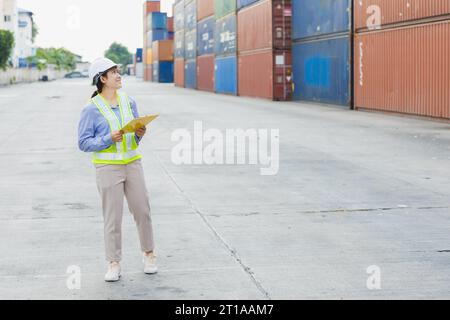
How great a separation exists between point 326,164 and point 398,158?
1.66m

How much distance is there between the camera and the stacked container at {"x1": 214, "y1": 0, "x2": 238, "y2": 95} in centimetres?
5108

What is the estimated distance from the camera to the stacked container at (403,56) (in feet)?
73.7

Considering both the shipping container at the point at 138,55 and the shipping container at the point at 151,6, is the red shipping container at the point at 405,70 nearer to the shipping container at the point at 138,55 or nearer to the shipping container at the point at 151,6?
the shipping container at the point at 151,6

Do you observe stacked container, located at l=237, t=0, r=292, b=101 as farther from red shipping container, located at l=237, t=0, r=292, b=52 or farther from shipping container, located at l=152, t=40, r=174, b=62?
shipping container, located at l=152, t=40, r=174, b=62

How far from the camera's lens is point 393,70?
2595 centimetres

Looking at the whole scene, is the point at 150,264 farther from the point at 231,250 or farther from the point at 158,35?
the point at 158,35

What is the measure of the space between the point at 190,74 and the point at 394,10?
1967 inches

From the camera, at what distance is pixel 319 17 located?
34.2 meters

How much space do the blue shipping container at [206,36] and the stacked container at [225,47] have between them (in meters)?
2.70

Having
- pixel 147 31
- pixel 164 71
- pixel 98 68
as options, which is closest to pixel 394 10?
pixel 98 68

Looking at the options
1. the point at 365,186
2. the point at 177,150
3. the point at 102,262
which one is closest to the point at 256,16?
the point at 177,150

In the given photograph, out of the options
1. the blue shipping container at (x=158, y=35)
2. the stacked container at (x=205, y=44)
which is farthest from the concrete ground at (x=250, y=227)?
the blue shipping container at (x=158, y=35)

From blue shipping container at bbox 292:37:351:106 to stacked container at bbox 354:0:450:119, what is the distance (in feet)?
3.88
